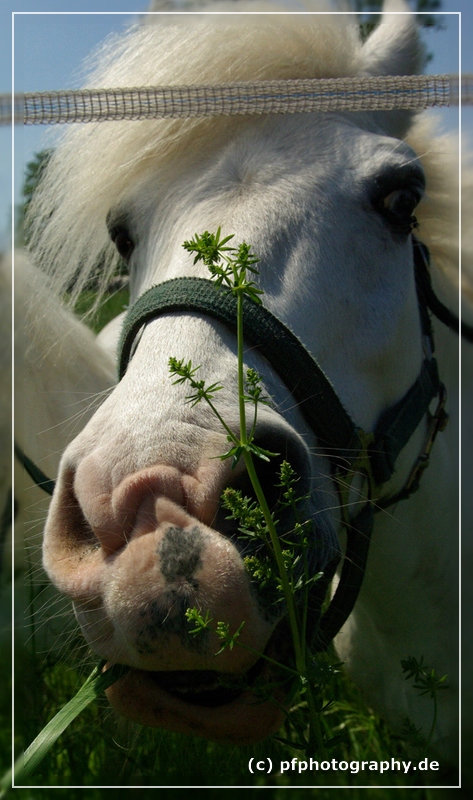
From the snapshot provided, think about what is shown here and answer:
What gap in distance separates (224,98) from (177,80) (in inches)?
5.7

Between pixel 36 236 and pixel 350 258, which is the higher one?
pixel 36 236

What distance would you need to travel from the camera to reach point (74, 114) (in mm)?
1386

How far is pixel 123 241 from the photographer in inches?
58.5

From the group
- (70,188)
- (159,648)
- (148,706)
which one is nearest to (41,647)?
(148,706)

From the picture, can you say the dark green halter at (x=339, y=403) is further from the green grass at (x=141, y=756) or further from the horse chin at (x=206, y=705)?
the green grass at (x=141, y=756)

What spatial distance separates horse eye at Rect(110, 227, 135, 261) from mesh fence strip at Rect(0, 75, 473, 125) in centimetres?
24

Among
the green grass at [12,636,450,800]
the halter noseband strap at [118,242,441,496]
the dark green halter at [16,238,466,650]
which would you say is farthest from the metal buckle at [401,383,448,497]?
the green grass at [12,636,450,800]

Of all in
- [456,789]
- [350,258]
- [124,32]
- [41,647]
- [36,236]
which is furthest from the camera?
[36,236]

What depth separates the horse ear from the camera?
1.54 m

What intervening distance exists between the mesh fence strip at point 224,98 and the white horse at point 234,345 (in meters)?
0.04

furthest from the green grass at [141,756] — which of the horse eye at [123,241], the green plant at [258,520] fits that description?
the horse eye at [123,241]

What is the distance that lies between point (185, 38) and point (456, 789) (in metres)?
1.72

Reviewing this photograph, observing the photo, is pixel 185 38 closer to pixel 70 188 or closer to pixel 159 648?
pixel 70 188

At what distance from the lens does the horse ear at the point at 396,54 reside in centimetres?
154
